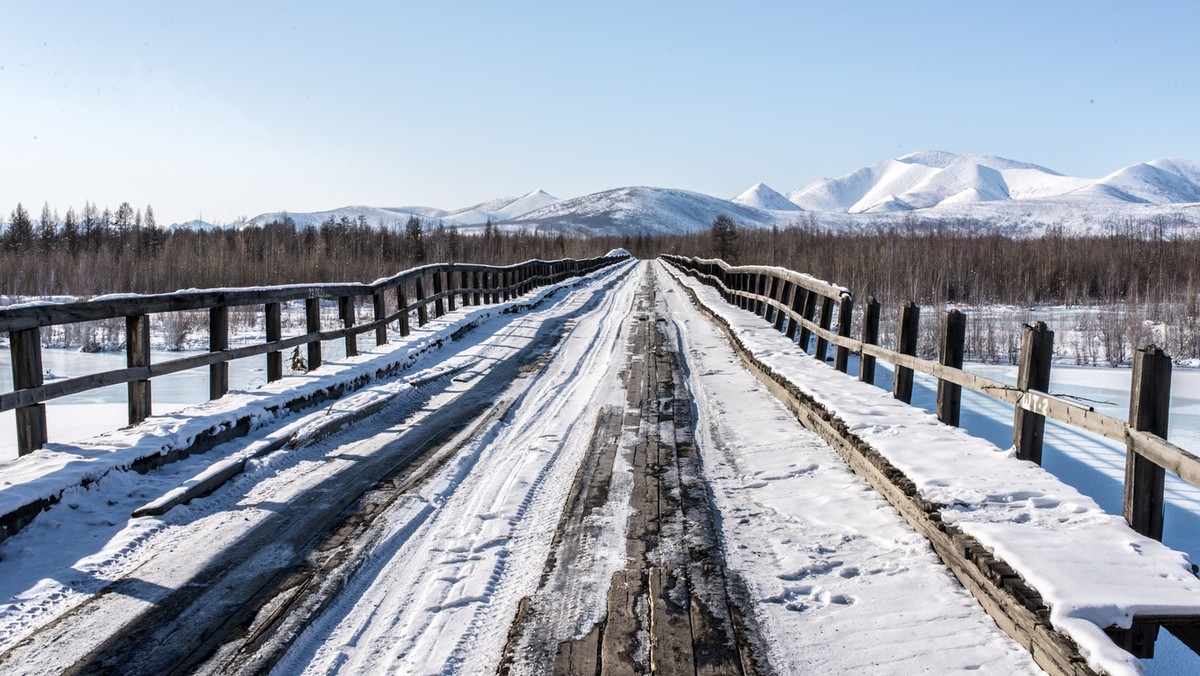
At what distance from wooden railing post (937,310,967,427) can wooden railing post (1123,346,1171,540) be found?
2.32 meters

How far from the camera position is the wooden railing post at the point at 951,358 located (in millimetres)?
6352

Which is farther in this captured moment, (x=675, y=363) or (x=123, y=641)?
(x=675, y=363)

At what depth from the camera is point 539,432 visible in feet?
22.5

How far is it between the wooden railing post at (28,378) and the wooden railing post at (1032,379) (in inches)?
237

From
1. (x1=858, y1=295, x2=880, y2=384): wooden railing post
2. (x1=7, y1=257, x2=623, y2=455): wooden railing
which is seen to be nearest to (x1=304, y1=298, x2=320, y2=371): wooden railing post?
(x1=7, y1=257, x2=623, y2=455): wooden railing

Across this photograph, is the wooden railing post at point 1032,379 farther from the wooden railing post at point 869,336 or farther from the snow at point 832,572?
the wooden railing post at point 869,336

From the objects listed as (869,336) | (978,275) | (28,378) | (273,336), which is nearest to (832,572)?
(28,378)

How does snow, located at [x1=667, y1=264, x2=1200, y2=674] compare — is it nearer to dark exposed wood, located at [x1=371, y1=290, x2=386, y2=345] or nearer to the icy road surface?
the icy road surface

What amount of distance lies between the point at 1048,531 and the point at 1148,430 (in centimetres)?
68

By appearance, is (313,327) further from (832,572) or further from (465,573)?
(832,572)

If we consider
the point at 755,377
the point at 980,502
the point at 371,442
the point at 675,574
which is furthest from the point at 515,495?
the point at 755,377

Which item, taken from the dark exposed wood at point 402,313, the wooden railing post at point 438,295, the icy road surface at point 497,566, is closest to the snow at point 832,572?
the icy road surface at point 497,566

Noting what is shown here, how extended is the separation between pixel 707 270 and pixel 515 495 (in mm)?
28087

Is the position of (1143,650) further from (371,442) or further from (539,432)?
(371,442)
